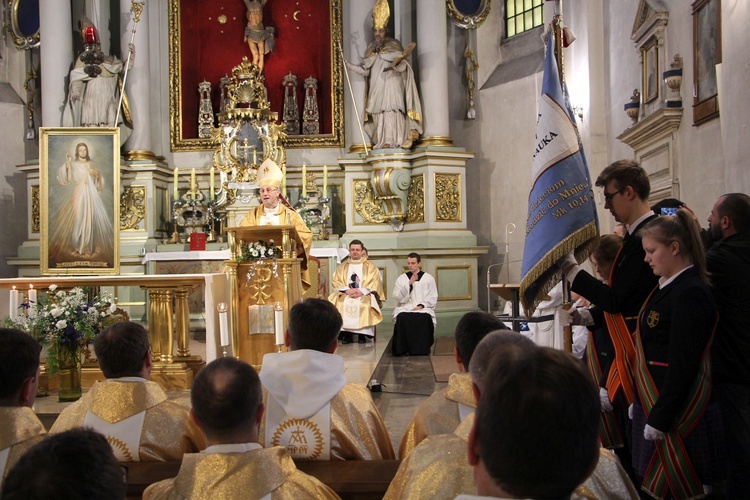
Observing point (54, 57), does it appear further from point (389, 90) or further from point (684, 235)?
point (684, 235)

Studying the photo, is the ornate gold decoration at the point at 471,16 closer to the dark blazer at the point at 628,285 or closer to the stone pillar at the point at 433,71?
the stone pillar at the point at 433,71

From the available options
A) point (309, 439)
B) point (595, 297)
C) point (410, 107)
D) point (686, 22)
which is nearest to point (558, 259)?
point (595, 297)

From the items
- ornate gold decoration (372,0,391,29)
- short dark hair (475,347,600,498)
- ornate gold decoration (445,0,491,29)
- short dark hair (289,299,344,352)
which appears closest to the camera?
short dark hair (475,347,600,498)

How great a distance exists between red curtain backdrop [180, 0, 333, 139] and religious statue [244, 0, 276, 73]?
0.96 feet

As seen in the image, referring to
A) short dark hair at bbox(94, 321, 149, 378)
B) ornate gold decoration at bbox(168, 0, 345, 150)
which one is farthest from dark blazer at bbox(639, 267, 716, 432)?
ornate gold decoration at bbox(168, 0, 345, 150)

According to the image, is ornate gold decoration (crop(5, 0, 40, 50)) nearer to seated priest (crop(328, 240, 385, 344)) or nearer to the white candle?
the white candle

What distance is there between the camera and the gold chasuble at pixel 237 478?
197 centimetres

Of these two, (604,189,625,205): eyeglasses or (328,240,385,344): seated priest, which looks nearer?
(604,189,625,205): eyeglasses

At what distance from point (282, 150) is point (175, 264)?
8.45 ft

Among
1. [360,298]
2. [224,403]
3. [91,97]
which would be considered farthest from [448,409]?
[91,97]

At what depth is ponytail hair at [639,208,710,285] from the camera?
9.80 ft

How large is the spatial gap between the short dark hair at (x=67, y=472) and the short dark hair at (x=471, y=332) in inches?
63.8

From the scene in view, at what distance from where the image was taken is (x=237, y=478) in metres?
1.98

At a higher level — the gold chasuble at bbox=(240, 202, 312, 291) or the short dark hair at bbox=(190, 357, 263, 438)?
the gold chasuble at bbox=(240, 202, 312, 291)
